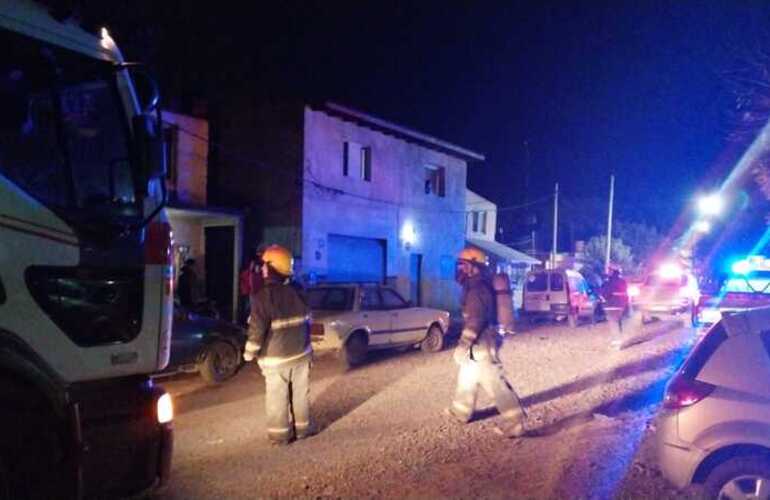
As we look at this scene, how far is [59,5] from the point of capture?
3965mm

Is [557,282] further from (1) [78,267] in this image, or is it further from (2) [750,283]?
(1) [78,267]

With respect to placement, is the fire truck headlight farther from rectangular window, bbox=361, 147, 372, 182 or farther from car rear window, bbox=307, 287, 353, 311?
rectangular window, bbox=361, 147, 372, 182

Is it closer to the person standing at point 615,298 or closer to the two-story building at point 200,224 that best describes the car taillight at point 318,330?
the two-story building at point 200,224

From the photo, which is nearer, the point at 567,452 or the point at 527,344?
the point at 567,452

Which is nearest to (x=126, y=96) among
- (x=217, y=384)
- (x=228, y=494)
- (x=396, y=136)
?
(x=228, y=494)

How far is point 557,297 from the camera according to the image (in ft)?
68.1

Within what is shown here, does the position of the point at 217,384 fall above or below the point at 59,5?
below

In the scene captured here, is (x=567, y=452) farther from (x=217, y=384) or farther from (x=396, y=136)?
(x=396, y=136)

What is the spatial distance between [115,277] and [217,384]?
674cm

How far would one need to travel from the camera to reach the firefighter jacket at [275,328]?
6.60 meters

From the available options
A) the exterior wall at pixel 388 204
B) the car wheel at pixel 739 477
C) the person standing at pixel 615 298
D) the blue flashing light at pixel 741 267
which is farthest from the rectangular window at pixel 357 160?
the car wheel at pixel 739 477

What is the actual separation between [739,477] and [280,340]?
4.02 m

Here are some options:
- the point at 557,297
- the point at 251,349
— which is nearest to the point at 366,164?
the point at 557,297

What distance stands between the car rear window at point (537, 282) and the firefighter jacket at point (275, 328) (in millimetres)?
15462
